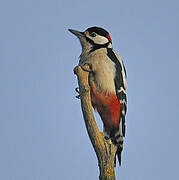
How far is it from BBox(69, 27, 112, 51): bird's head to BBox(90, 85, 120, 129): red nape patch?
0.99 metres

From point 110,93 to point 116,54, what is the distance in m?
0.87

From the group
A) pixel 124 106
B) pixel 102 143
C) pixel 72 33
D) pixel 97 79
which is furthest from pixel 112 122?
pixel 72 33

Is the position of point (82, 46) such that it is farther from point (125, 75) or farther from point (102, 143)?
point (102, 143)

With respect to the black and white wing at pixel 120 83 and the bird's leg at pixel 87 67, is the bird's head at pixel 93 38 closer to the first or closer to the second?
the black and white wing at pixel 120 83

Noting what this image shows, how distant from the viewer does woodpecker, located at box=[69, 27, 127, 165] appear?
6793 mm

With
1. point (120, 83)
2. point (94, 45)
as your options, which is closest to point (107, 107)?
point (120, 83)

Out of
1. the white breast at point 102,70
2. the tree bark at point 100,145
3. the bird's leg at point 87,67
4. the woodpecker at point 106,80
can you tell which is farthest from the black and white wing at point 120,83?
the tree bark at point 100,145

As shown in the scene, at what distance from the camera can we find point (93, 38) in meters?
7.33

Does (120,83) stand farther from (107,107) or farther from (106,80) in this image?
(107,107)

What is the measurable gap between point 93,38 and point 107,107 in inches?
53.6

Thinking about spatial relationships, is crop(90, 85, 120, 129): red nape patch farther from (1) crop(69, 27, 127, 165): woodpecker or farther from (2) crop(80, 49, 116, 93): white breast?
(2) crop(80, 49, 116, 93): white breast

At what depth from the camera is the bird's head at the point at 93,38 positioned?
7305 millimetres

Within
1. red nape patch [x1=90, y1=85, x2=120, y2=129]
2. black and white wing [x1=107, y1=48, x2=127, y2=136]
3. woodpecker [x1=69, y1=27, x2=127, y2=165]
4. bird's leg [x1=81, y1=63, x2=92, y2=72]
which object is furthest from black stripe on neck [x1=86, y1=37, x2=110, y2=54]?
red nape patch [x1=90, y1=85, x2=120, y2=129]

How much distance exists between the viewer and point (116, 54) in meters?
7.36
